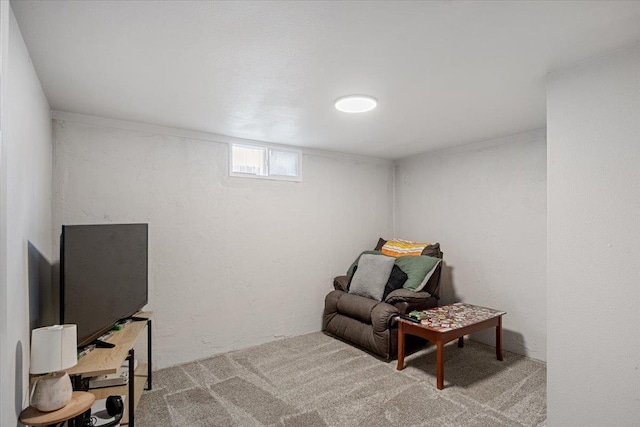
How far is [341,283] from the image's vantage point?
417 cm

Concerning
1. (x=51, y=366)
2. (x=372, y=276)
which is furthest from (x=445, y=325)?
(x=51, y=366)

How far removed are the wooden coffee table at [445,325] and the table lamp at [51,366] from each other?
251 centimetres

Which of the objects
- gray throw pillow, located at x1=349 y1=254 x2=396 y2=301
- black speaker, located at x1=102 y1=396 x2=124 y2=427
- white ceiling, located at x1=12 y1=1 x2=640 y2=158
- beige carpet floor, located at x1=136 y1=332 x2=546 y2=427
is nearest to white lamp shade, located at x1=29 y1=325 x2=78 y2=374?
black speaker, located at x1=102 y1=396 x2=124 y2=427

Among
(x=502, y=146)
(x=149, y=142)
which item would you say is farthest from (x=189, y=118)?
(x=502, y=146)

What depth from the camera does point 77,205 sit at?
2.82 meters

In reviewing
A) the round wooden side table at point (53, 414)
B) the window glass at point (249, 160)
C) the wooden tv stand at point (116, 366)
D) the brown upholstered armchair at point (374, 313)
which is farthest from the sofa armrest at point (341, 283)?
the round wooden side table at point (53, 414)

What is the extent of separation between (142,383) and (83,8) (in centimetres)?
268

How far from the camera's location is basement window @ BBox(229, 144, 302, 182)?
12.2ft

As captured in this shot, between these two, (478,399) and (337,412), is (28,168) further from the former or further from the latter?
(478,399)

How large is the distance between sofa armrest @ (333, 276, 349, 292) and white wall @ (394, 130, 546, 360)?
126 cm

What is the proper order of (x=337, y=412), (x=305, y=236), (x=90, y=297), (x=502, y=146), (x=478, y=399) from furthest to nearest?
(x=305, y=236) → (x=502, y=146) → (x=478, y=399) → (x=337, y=412) → (x=90, y=297)

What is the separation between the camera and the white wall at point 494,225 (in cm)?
346

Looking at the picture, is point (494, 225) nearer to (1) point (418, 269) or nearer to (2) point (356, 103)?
(1) point (418, 269)

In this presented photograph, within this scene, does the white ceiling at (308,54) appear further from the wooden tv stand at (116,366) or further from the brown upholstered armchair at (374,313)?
the brown upholstered armchair at (374,313)
